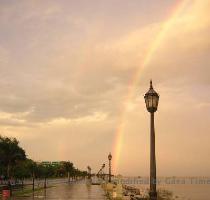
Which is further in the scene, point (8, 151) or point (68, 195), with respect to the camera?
point (8, 151)

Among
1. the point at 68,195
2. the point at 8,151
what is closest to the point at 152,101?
the point at 68,195

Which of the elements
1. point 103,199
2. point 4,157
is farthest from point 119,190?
point 4,157

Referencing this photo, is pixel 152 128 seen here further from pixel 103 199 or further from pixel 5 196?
pixel 103 199

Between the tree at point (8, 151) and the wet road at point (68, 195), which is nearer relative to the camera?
the wet road at point (68, 195)

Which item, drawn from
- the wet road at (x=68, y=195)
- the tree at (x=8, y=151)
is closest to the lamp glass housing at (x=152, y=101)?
the wet road at (x=68, y=195)

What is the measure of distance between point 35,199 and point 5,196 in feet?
32.6

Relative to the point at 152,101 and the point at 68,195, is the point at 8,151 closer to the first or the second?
the point at 68,195

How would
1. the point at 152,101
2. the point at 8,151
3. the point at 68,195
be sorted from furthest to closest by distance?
the point at 8,151 < the point at 68,195 < the point at 152,101

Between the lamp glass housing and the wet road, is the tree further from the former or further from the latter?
the lamp glass housing

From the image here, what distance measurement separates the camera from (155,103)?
1688 centimetres

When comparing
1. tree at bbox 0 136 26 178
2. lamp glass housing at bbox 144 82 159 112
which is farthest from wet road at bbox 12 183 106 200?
lamp glass housing at bbox 144 82 159 112

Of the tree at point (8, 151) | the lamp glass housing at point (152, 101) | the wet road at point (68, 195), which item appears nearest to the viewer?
the lamp glass housing at point (152, 101)

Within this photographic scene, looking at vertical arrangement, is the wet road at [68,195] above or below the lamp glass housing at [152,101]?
below

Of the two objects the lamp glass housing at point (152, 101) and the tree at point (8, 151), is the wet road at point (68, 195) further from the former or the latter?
the lamp glass housing at point (152, 101)
